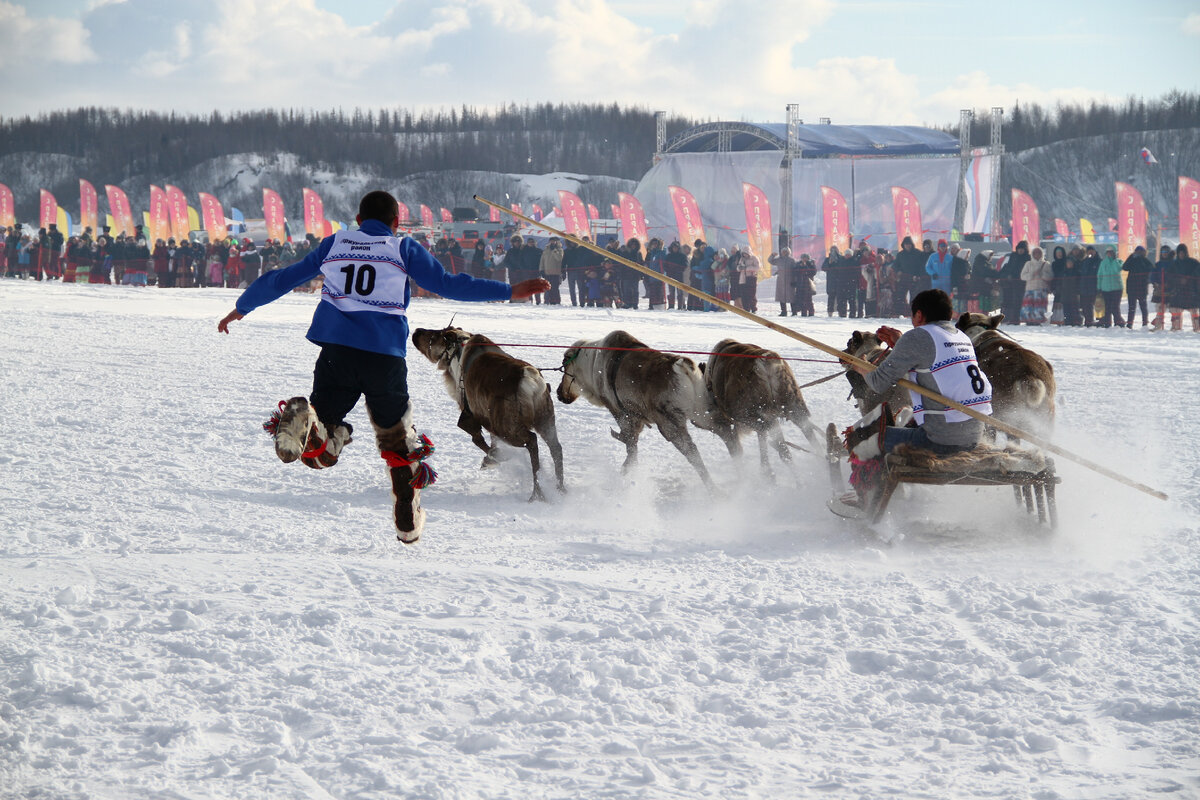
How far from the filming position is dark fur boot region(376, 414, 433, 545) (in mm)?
4871

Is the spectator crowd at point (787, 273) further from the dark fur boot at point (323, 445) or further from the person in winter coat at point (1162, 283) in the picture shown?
the dark fur boot at point (323, 445)

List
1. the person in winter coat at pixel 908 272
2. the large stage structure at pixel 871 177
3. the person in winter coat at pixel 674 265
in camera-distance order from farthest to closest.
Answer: the large stage structure at pixel 871 177
the person in winter coat at pixel 674 265
the person in winter coat at pixel 908 272

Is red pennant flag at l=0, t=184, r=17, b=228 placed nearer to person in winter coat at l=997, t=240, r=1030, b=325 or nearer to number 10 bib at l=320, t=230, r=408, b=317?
person in winter coat at l=997, t=240, r=1030, b=325

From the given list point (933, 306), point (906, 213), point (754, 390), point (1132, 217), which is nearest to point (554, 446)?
point (754, 390)

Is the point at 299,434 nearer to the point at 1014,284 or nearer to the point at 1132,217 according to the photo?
the point at 1014,284

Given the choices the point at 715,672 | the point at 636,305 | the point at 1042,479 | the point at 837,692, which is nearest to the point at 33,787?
the point at 715,672

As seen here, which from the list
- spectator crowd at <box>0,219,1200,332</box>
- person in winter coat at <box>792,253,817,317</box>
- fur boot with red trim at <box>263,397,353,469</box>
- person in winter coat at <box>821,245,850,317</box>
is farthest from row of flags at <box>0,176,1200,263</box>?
fur boot with red trim at <box>263,397,353,469</box>

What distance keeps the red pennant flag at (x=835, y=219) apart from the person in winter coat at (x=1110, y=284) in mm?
11644

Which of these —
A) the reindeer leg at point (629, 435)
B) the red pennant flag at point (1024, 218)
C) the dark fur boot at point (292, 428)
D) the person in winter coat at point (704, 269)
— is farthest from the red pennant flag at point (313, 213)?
the dark fur boot at point (292, 428)

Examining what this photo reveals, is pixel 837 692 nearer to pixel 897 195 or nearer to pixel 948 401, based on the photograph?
pixel 948 401

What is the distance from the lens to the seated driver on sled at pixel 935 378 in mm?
5785

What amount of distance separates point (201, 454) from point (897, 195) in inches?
1009

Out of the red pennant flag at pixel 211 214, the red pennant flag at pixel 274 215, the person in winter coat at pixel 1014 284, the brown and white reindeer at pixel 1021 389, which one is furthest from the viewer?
the red pennant flag at pixel 211 214

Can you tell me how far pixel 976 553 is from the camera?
5.71m
